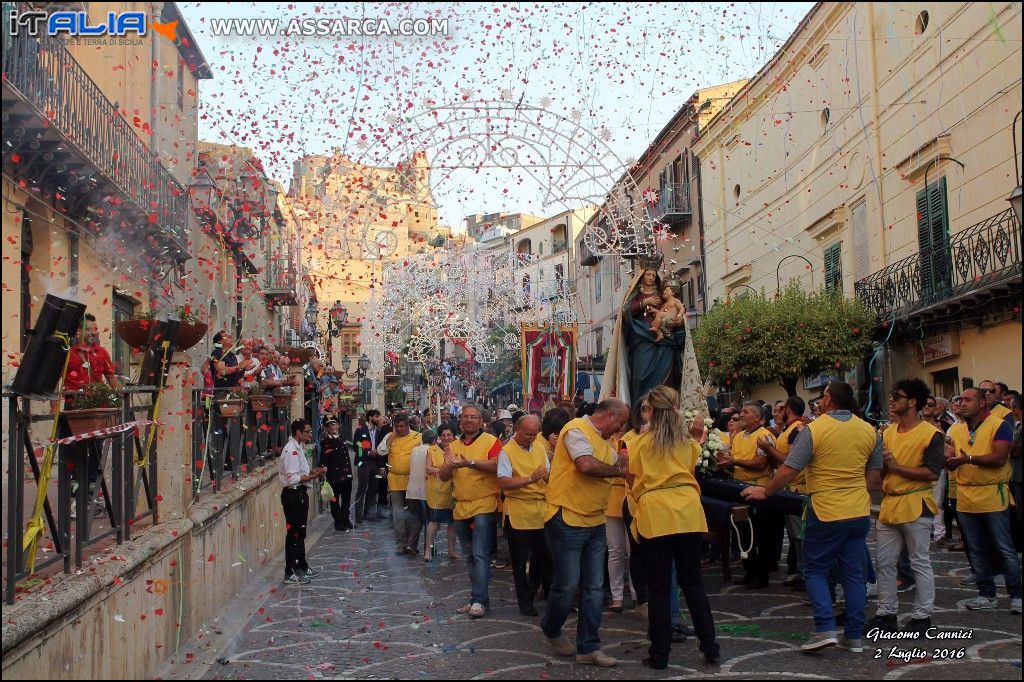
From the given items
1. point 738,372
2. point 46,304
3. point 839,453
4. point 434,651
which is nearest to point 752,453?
point 839,453

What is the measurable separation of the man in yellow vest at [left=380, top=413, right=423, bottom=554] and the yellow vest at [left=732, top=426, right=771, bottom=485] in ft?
15.4

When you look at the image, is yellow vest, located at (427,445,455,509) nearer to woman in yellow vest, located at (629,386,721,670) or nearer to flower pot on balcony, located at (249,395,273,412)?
flower pot on balcony, located at (249,395,273,412)

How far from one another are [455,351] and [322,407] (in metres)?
48.4

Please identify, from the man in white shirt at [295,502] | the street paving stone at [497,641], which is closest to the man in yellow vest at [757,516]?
the street paving stone at [497,641]

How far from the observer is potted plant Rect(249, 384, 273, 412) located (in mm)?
13156

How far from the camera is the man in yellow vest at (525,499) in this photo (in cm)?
836

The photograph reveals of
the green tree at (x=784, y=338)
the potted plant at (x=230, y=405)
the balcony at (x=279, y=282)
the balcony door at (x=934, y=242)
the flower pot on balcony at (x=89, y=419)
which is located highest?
the balcony at (x=279, y=282)

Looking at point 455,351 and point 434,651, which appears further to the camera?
point 455,351

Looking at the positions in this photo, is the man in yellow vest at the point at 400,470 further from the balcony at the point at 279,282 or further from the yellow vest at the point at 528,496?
the balcony at the point at 279,282

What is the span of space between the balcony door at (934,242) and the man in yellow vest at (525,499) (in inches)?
442

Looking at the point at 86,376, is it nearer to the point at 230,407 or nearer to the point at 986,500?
the point at 230,407

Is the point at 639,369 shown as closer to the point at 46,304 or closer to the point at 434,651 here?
the point at 434,651

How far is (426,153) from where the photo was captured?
13.3 metres

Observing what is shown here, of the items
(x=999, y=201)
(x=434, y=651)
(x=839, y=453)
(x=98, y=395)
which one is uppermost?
(x=999, y=201)
